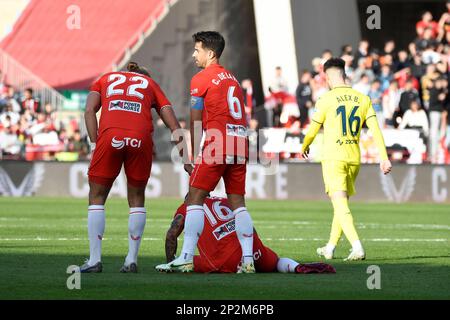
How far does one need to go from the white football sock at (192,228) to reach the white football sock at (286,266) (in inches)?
36.3

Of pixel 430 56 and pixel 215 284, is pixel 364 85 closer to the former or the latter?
pixel 430 56

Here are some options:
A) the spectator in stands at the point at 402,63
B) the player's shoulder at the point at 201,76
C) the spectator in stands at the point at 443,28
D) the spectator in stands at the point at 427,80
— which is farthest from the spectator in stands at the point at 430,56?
the player's shoulder at the point at 201,76

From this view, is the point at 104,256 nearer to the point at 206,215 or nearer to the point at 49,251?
the point at 49,251

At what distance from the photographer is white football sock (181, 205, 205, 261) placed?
11.7 meters

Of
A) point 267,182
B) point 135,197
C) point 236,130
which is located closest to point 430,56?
point 267,182

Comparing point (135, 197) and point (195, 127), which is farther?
point (135, 197)

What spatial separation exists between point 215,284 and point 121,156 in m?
1.86

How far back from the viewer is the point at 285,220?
2217 cm

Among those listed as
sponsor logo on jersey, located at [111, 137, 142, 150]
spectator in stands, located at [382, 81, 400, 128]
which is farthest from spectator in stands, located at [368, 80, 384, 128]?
sponsor logo on jersey, located at [111, 137, 142, 150]

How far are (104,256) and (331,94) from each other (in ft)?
10.5

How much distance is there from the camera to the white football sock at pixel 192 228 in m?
11.7

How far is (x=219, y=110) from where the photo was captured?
11922 mm

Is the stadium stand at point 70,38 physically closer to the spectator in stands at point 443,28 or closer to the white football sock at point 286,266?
the spectator in stands at point 443,28

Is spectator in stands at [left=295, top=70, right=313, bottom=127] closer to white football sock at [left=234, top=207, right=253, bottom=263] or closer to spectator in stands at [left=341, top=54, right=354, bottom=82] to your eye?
spectator in stands at [left=341, top=54, right=354, bottom=82]
